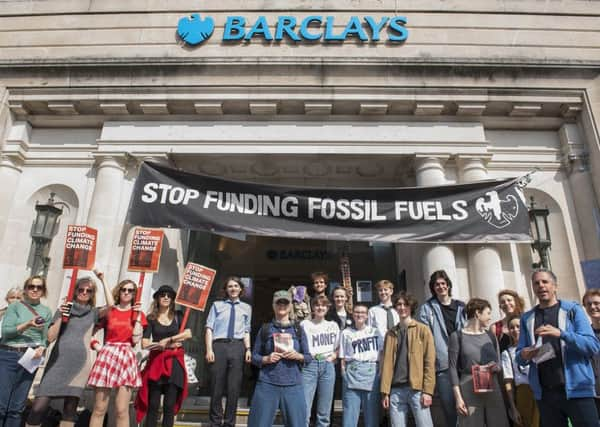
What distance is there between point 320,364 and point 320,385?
0.89ft

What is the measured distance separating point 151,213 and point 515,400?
6838 mm

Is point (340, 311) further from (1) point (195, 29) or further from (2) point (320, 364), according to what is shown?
(1) point (195, 29)

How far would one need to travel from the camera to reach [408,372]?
474cm

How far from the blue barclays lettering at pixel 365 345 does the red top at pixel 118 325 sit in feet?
9.58

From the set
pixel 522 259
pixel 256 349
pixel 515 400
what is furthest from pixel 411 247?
pixel 256 349

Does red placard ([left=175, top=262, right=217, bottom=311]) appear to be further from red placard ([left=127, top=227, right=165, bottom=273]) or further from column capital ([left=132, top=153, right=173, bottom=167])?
column capital ([left=132, top=153, right=173, bottom=167])

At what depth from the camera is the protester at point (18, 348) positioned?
191 inches

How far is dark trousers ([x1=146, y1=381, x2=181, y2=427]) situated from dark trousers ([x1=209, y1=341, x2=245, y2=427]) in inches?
19.6

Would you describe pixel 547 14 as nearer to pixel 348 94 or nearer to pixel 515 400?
pixel 348 94

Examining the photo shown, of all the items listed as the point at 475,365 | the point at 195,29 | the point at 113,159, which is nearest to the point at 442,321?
the point at 475,365

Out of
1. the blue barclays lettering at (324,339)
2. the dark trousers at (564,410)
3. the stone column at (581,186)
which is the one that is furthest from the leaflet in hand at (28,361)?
the stone column at (581,186)

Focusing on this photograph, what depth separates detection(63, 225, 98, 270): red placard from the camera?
615 cm

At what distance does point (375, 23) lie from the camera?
9.61 metres

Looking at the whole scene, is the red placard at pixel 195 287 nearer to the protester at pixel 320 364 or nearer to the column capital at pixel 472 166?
the protester at pixel 320 364
